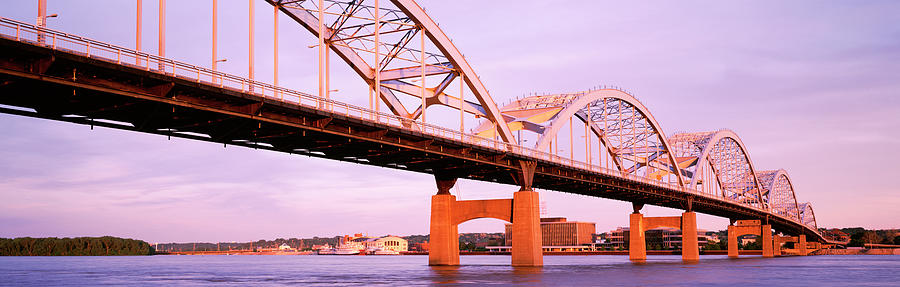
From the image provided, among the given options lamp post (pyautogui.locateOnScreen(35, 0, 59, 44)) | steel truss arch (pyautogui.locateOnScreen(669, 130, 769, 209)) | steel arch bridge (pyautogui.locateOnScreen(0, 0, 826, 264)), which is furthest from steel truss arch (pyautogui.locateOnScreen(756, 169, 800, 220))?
lamp post (pyautogui.locateOnScreen(35, 0, 59, 44))

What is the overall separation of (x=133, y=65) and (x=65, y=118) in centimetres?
656

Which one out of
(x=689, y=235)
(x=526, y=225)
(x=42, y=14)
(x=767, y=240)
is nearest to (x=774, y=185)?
(x=767, y=240)

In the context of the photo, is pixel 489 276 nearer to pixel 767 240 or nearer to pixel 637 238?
pixel 637 238

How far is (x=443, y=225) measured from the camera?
73.8 meters

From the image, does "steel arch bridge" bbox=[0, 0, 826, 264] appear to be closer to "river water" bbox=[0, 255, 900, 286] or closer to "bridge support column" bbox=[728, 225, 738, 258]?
"river water" bbox=[0, 255, 900, 286]

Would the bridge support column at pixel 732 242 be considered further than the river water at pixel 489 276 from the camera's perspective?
Yes

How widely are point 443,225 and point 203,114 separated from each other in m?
34.9

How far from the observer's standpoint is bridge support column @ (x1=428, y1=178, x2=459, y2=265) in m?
73.2

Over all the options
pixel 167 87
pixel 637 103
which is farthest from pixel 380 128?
pixel 637 103

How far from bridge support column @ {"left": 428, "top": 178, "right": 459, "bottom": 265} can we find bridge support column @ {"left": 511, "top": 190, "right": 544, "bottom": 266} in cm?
614

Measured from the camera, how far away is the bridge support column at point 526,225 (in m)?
69.7

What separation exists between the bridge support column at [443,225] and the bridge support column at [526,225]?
614 centimetres

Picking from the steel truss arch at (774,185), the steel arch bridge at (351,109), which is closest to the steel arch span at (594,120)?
the steel arch bridge at (351,109)

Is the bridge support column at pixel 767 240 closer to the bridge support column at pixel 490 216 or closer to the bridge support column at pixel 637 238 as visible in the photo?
the bridge support column at pixel 637 238
